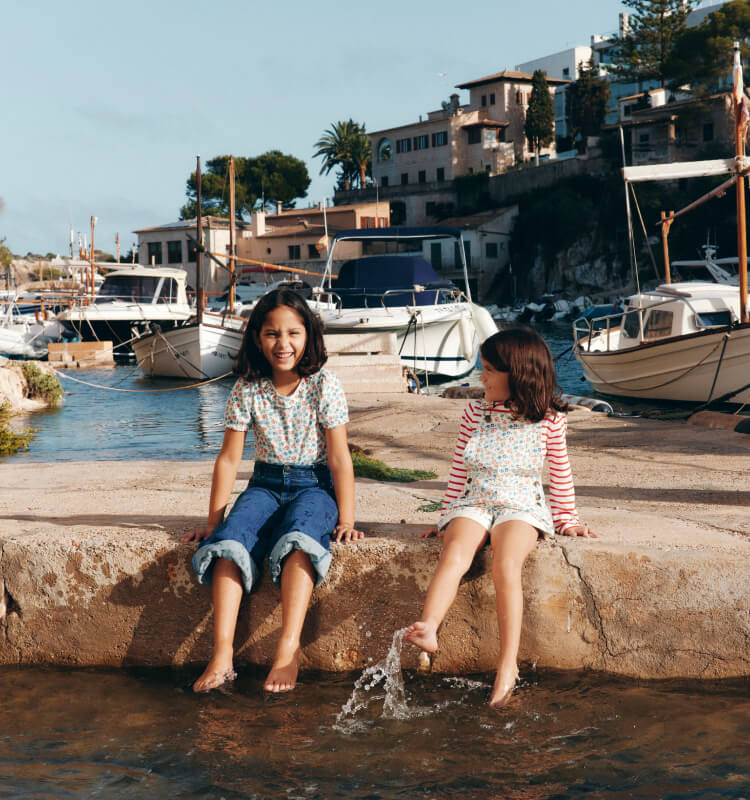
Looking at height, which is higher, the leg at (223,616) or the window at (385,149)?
the window at (385,149)

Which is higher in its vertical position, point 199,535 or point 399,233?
point 399,233

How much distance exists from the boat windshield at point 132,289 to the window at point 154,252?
3462 cm

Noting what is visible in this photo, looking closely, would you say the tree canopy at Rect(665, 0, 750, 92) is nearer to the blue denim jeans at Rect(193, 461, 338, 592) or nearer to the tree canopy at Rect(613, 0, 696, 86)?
the tree canopy at Rect(613, 0, 696, 86)

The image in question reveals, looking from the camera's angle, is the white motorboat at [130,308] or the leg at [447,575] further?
the white motorboat at [130,308]

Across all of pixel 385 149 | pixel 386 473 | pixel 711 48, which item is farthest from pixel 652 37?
pixel 386 473

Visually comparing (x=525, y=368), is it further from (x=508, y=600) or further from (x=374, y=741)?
(x=374, y=741)

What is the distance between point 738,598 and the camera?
363 cm

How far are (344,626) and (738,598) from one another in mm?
1667

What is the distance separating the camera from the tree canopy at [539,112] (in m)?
67.5

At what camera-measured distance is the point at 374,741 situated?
10.7 feet

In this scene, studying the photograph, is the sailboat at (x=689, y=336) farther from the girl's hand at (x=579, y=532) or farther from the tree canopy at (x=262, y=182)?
the tree canopy at (x=262, y=182)

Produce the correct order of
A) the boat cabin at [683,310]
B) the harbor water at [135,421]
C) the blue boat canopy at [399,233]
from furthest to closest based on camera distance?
the blue boat canopy at [399,233] < the boat cabin at [683,310] < the harbor water at [135,421]

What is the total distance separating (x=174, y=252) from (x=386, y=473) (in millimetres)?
66292

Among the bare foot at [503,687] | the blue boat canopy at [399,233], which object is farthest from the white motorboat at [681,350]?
the bare foot at [503,687]
